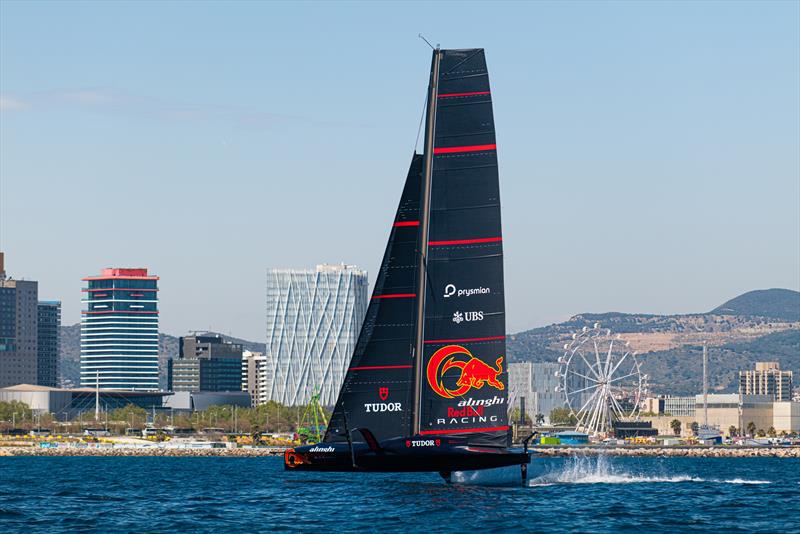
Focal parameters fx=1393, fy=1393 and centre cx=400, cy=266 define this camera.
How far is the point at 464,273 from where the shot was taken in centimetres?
5569

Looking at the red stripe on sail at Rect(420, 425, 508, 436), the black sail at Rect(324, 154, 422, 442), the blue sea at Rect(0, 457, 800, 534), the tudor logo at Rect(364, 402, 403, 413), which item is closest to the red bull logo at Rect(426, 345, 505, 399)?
the black sail at Rect(324, 154, 422, 442)

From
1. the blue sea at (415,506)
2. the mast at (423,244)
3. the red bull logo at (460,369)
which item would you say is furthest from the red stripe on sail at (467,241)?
the blue sea at (415,506)

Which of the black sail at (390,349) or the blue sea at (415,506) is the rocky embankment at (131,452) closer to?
the blue sea at (415,506)

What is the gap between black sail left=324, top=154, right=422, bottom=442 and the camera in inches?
2248

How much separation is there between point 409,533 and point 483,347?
43.9ft

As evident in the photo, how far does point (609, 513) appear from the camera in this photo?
2025 inches

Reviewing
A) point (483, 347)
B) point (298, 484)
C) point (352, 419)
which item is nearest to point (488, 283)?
point (483, 347)

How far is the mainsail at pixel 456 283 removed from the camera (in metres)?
55.7

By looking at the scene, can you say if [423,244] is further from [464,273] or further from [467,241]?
[464,273]

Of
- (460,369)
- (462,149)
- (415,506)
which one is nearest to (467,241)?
(462,149)

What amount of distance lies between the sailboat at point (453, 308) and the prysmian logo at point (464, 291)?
0.04 metres

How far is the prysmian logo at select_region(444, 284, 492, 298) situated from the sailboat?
40mm

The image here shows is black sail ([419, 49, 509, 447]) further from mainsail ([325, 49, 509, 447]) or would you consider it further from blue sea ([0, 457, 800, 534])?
blue sea ([0, 457, 800, 534])

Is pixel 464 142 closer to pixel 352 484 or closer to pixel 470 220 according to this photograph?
pixel 470 220
